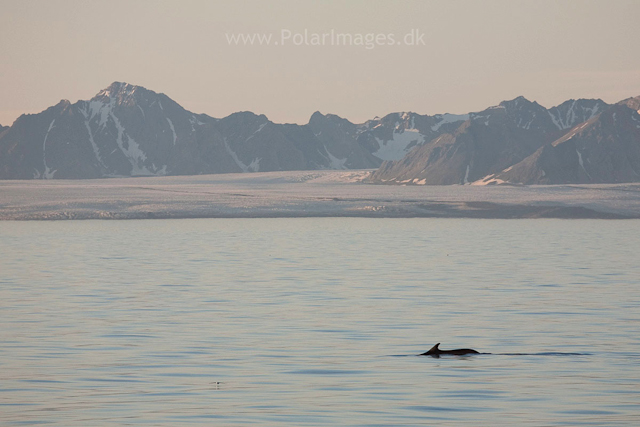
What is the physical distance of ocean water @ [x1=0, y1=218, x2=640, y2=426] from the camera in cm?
1383

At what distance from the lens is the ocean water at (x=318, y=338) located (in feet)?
45.4

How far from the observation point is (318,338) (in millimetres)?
20344

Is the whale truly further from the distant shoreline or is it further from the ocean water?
the distant shoreline

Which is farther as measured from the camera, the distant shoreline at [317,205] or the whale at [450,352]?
the distant shoreline at [317,205]

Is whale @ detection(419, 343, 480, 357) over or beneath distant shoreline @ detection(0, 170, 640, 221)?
over

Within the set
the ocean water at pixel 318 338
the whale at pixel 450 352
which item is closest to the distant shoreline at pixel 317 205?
the ocean water at pixel 318 338

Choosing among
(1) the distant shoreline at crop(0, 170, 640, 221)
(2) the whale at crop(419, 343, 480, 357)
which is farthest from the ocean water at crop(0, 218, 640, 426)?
(1) the distant shoreline at crop(0, 170, 640, 221)

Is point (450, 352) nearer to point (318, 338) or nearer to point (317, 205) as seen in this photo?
point (318, 338)

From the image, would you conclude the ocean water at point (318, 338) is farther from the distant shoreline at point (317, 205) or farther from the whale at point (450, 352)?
the distant shoreline at point (317, 205)

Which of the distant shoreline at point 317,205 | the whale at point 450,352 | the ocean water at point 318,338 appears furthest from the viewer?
the distant shoreline at point 317,205

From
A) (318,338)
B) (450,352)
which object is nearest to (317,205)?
(318,338)

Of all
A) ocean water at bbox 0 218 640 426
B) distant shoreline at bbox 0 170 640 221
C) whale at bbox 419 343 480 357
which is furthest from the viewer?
distant shoreline at bbox 0 170 640 221

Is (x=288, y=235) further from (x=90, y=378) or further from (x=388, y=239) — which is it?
(x=90, y=378)

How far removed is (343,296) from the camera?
92.7ft
